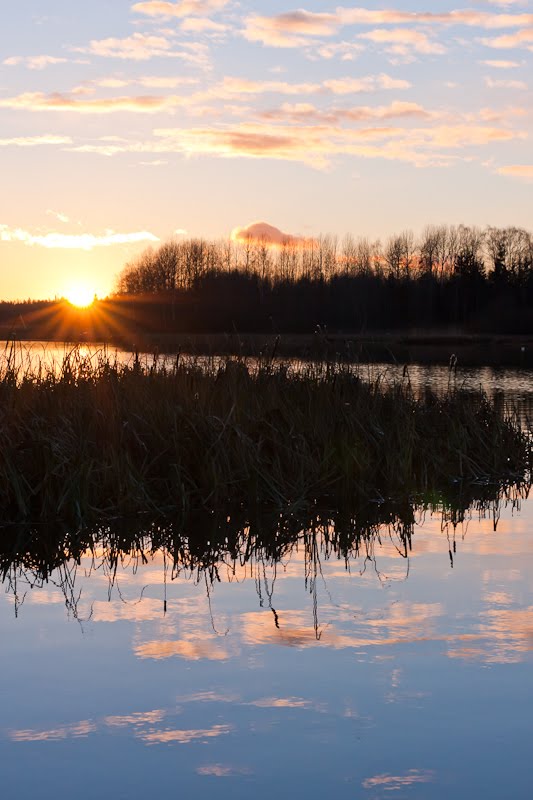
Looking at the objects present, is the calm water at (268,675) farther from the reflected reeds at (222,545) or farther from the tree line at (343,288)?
the tree line at (343,288)

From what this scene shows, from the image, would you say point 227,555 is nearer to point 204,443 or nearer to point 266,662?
point 204,443

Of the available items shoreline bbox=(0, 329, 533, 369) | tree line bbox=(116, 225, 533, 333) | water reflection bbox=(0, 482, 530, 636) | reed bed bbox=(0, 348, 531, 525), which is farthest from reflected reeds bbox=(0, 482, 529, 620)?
tree line bbox=(116, 225, 533, 333)

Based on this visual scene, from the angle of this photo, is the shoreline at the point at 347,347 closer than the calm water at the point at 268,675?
No

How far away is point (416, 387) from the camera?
22.3m

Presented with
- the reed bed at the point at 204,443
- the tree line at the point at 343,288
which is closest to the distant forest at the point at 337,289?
the tree line at the point at 343,288

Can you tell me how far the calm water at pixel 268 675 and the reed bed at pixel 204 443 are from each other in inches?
45.8

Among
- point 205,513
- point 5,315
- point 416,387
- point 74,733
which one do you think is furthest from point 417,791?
point 5,315

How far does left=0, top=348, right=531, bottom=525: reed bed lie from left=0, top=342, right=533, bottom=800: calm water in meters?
1.16

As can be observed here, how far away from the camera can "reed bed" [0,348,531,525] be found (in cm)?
806

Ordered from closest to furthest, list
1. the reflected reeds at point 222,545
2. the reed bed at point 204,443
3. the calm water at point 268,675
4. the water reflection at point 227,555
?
the calm water at point 268,675 < the water reflection at point 227,555 < the reflected reeds at point 222,545 < the reed bed at point 204,443

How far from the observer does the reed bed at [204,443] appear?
8.06m

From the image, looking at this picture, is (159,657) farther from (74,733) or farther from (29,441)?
(29,441)

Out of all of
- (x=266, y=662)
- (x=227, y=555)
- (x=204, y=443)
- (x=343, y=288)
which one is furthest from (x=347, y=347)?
(x=343, y=288)

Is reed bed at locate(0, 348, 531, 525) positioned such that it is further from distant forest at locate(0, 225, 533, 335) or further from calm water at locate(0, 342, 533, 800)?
distant forest at locate(0, 225, 533, 335)
